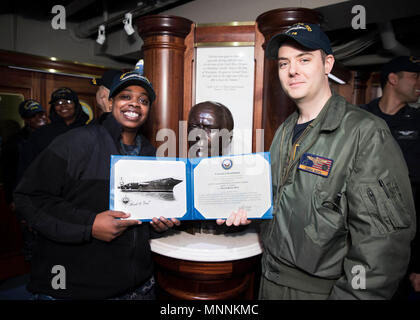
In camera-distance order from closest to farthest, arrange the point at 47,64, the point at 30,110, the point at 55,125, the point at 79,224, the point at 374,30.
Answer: the point at 79,224 → the point at 55,125 → the point at 30,110 → the point at 374,30 → the point at 47,64

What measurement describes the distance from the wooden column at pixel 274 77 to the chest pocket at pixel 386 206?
3.96 ft

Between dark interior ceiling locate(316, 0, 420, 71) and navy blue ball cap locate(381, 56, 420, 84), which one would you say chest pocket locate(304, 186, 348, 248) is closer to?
dark interior ceiling locate(316, 0, 420, 71)

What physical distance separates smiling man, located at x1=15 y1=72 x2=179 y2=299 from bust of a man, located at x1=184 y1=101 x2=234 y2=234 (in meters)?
0.43

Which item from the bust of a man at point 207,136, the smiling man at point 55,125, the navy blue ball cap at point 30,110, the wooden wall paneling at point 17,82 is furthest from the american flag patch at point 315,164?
the wooden wall paneling at point 17,82

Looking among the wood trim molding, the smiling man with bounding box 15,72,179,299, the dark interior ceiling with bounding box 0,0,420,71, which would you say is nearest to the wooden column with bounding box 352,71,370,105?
the dark interior ceiling with bounding box 0,0,420,71

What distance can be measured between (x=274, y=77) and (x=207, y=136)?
2.73 ft

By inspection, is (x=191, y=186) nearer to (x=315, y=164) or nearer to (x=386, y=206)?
(x=315, y=164)

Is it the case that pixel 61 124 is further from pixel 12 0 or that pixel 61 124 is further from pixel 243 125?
pixel 12 0

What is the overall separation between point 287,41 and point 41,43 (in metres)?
5.05

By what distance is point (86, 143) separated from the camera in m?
1.49

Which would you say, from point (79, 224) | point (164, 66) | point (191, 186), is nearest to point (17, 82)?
point (164, 66)

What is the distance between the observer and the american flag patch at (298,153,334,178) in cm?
121

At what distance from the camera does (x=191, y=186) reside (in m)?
1.57
